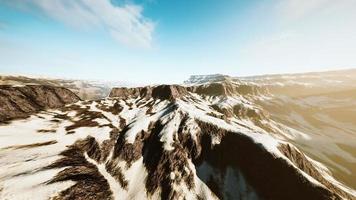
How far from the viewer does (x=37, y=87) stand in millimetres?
124250

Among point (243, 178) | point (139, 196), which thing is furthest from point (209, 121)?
point (139, 196)

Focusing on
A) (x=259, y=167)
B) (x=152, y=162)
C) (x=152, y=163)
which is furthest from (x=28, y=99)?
(x=259, y=167)

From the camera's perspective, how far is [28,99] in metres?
113

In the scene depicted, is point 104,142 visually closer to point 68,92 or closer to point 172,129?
point 172,129

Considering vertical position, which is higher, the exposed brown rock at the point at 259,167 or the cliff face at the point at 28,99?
the cliff face at the point at 28,99

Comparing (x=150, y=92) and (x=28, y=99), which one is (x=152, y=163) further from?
(x=150, y=92)

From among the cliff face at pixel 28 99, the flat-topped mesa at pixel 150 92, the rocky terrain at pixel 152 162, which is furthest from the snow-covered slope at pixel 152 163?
the flat-topped mesa at pixel 150 92

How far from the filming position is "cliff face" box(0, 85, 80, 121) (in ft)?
317

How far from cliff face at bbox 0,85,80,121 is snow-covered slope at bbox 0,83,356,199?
1638cm

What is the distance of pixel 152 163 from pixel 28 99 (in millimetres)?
91880

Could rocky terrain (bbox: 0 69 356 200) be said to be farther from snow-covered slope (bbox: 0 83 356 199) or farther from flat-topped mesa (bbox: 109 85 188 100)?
flat-topped mesa (bbox: 109 85 188 100)

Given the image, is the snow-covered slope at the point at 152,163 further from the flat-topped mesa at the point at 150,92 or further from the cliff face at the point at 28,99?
the flat-topped mesa at the point at 150,92

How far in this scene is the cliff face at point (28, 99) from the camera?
9675 cm

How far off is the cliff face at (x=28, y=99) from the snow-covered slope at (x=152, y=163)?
645 inches
